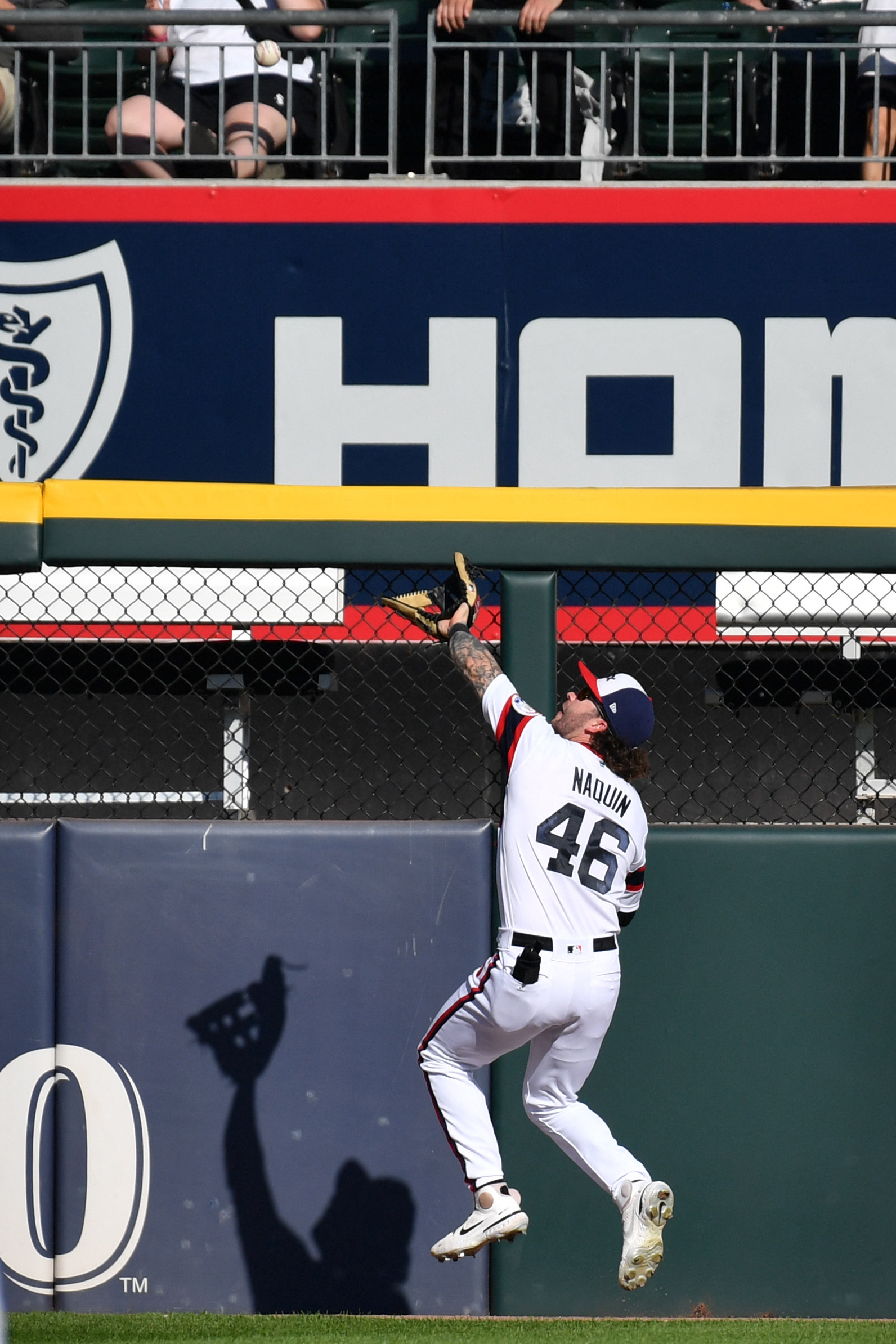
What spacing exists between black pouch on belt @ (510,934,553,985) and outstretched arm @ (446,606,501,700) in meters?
0.66

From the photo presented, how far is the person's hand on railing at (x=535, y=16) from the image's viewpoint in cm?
616

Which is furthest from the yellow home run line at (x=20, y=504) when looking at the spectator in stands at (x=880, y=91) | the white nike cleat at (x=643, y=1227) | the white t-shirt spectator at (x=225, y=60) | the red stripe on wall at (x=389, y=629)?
the spectator in stands at (x=880, y=91)

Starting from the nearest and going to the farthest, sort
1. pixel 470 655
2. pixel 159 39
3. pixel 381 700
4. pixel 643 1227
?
pixel 643 1227
pixel 470 655
pixel 381 700
pixel 159 39

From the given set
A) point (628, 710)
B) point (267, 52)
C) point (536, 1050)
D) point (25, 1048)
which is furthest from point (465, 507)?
point (267, 52)

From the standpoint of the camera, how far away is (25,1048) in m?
3.67

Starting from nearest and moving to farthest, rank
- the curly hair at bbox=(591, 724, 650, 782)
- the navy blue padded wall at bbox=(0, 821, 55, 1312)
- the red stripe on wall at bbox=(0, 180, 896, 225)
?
the curly hair at bbox=(591, 724, 650, 782) < the navy blue padded wall at bbox=(0, 821, 55, 1312) < the red stripe on wall at bbox=(0, 180, 896, 225)

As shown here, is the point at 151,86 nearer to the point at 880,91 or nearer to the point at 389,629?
the point at 389,629

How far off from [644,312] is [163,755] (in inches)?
130

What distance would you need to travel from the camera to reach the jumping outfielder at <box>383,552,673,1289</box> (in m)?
3.21

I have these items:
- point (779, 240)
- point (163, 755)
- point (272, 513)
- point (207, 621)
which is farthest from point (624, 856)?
point (779, 240)

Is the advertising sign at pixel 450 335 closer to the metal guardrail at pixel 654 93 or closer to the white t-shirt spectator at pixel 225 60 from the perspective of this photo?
the metal guardrail at pixel 654 93

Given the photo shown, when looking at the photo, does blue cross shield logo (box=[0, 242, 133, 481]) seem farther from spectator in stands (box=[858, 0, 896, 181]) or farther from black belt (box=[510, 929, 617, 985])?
black belt (box=[510, 929, 617, 985])

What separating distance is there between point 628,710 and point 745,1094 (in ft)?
4.02

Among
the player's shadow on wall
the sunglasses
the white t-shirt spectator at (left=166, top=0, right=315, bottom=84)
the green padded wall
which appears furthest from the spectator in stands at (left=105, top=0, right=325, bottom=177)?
the player's shadow on wall
